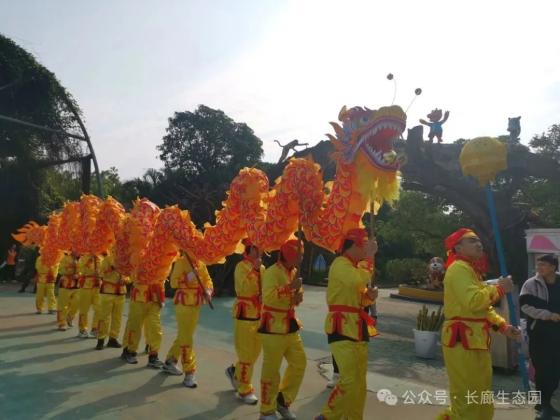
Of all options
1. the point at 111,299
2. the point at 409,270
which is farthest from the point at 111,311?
the point at 409,270

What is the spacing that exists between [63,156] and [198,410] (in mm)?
14499

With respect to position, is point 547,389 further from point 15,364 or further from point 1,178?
point 1,178

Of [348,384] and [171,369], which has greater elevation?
[348,384]

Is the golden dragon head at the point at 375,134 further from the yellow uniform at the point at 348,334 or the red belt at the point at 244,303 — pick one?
the red belt at the point at 244,303

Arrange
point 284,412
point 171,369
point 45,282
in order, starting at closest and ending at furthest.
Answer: point 284,412 → point 171,369 → point 45,282

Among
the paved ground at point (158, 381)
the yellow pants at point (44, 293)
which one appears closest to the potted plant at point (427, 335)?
the paved ground at point (158, 381)

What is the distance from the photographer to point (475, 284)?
10.9 feet

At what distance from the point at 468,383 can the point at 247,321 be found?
218cm

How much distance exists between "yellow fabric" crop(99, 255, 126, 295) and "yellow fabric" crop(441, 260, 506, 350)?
5.23 m

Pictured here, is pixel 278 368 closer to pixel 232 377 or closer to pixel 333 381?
pixel 232 377

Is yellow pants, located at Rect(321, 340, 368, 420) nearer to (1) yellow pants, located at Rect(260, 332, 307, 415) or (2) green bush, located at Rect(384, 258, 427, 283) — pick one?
(1) yellow pants, located at Rect(260, 332, 307, 415)

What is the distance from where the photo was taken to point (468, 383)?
3.20 m

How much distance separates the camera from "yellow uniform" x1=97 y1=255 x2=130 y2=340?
23.3 feet

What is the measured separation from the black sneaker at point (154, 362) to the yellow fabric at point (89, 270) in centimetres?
251
